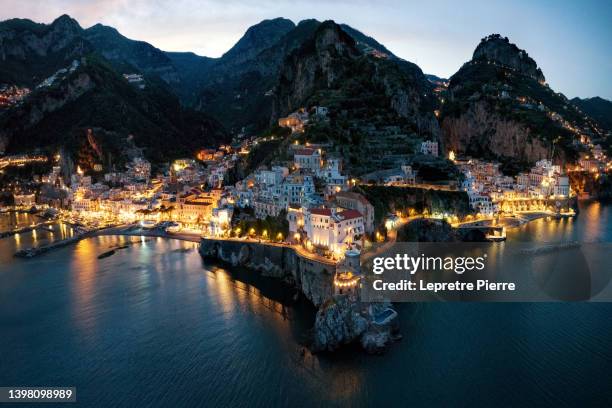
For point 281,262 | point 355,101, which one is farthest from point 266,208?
point 355,101

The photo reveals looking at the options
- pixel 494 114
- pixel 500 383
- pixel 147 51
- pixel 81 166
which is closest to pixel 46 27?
pixel 147 51

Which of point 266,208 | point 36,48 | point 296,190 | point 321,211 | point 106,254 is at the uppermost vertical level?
point 36,48

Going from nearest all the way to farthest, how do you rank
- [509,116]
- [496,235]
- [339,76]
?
[496,235], [339,76], [509,116]

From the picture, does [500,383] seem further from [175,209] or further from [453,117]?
[453,117]

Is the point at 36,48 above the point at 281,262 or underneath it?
above

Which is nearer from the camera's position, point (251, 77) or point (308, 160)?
point (308, 160)

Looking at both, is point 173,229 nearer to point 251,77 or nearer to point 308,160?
point 308,160
